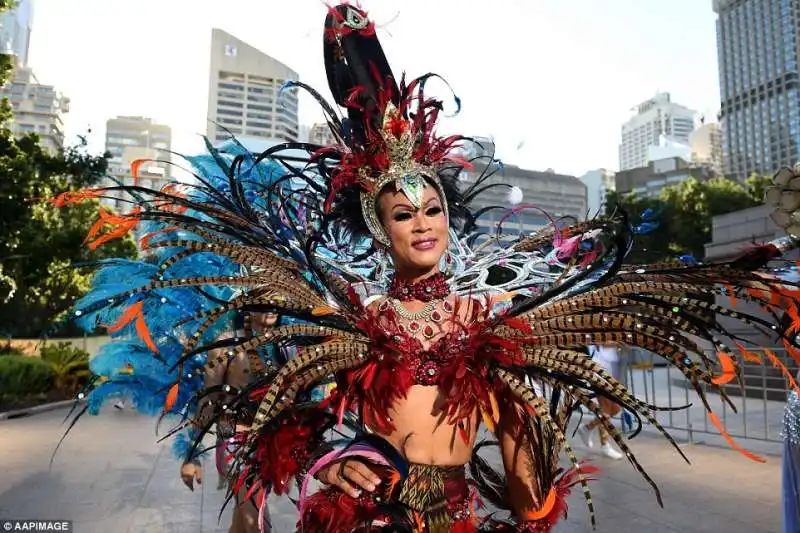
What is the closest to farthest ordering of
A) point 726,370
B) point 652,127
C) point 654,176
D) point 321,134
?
point 726,370, point 321,134, point 654,176, point 652,127

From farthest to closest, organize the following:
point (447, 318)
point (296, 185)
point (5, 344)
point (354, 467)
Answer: point (5, 344) → point (296, 185) → point (447, 318) → point (354, 467)

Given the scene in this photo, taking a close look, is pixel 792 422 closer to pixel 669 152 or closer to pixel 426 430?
pixel 426 430

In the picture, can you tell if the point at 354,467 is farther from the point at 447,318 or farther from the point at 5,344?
the point at 5,344

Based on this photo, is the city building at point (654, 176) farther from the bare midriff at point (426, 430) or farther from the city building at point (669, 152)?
the bare midriff at point (426, 430)

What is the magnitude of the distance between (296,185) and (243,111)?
59771 millimetres

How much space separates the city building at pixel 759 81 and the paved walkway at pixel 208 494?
7278cm

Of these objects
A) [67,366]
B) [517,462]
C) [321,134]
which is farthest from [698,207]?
[517,462]

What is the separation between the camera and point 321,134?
2777 mm

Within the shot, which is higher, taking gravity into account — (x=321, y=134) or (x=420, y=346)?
(x=321, y=134)

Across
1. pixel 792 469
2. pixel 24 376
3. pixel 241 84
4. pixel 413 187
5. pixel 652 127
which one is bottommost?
pixel 24 376

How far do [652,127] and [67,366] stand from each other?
500ft

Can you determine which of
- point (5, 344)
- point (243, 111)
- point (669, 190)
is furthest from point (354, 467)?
point (243, 111)

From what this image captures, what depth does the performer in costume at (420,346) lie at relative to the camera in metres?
1.70

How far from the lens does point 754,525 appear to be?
4.33 meters
